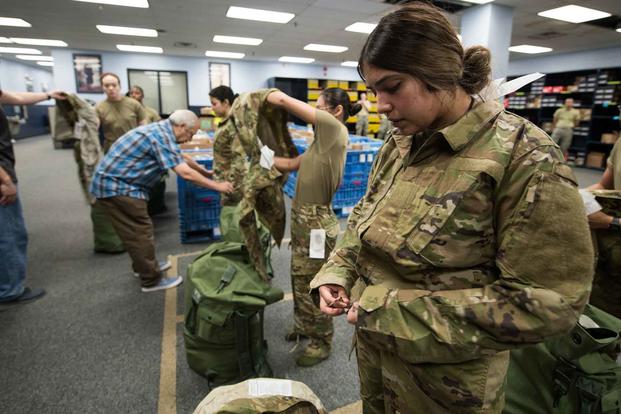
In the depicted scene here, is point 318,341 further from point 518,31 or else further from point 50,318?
point 518,31

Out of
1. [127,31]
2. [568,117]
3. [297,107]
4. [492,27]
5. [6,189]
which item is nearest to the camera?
[297,107]

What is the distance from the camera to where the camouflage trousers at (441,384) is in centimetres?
81

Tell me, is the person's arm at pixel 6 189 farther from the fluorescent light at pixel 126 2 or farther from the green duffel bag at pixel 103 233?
the fluorescent light at pixel 126 2

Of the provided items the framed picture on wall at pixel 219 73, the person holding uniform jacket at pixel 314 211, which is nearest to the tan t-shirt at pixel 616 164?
the person holding uniform jacket at pixel 314 211

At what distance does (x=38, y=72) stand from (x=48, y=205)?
833 inches

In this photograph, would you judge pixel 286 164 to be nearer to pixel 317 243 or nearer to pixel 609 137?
pixel 317 243

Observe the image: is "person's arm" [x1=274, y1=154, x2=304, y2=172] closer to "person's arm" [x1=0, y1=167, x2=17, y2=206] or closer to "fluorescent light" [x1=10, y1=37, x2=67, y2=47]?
"person's arm" [x1=0, y1=167, x2=17, y2=206]

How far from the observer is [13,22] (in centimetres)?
781

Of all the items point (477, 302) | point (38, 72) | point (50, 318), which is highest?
point (38, 72)

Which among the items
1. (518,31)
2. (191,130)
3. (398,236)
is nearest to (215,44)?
(518,31)

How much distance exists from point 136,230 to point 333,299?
231 cm

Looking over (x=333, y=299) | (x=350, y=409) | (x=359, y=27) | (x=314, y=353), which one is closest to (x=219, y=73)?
(x=359, y=27)

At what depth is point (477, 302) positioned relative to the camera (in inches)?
27.4

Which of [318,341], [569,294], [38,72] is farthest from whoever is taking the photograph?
[38,72]
